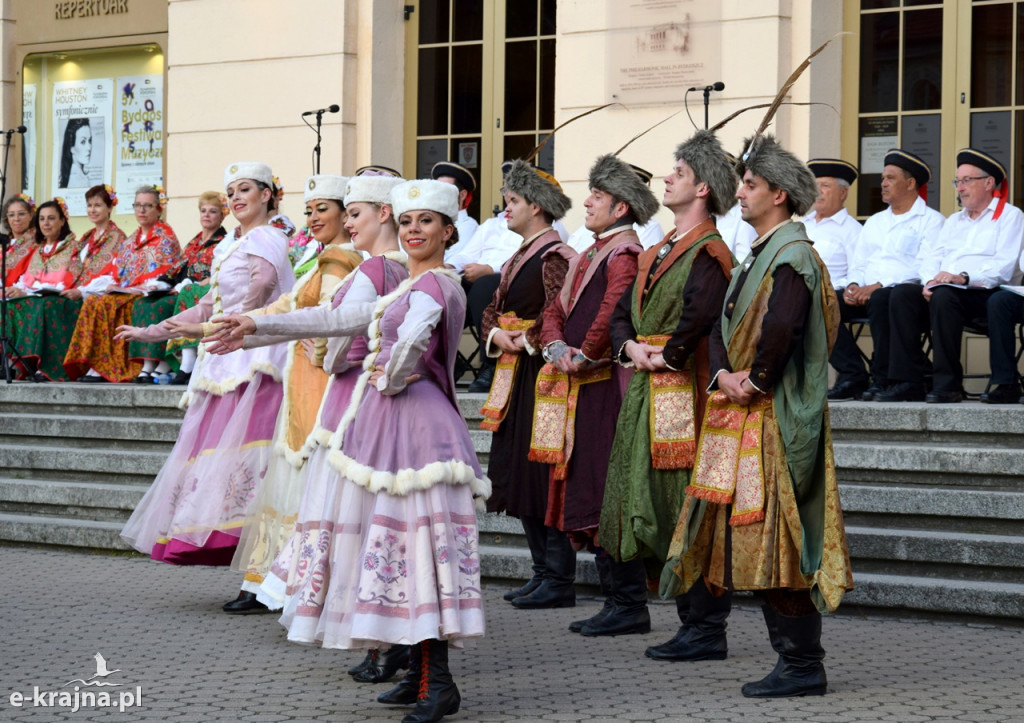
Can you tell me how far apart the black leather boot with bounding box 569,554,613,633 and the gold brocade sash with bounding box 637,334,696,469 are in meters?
0.88

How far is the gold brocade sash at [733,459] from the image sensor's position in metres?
5.41

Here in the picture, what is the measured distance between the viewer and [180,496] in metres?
7.23

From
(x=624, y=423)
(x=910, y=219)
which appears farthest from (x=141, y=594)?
(x=910, y=219)

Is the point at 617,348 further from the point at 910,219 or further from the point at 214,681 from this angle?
the point at 910,219

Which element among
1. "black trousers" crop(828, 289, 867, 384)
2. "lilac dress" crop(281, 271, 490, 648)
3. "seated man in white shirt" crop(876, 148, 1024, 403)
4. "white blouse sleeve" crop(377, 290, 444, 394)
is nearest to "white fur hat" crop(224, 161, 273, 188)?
"lilac dress" crop(281, 271, 490, 648)

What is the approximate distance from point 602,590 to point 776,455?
2.16m

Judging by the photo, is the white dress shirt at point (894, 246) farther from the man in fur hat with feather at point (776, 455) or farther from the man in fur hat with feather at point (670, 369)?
the man in fur hat with feather at point (776, 455)

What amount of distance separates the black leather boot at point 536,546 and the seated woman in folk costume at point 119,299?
17.5 feet

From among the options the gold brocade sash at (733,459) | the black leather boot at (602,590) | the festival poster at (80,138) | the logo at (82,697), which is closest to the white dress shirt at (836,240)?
the black leather boot at (602,590)

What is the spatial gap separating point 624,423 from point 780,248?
115 centimetres

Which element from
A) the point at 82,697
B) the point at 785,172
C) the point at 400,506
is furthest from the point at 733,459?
the point at 82,697

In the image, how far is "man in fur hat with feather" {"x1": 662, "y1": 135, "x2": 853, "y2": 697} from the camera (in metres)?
5.34

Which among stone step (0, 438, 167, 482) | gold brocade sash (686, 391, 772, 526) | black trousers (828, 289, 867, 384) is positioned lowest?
stone step (0, 438, 167, 482)

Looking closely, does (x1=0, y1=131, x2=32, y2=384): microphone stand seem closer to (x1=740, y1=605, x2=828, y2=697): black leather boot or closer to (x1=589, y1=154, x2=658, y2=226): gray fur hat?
(x1=589, y1=154, x2=658, y2=226): gray fur hat
